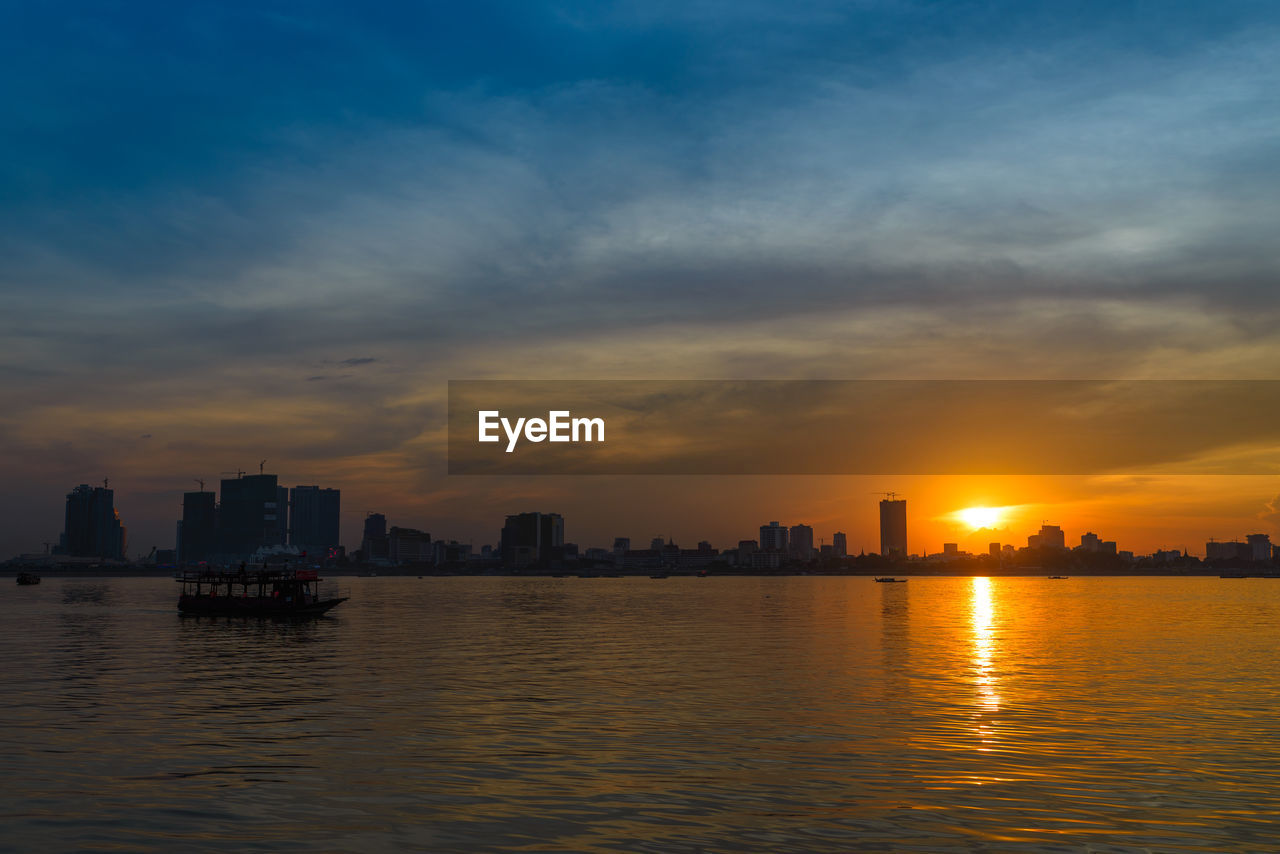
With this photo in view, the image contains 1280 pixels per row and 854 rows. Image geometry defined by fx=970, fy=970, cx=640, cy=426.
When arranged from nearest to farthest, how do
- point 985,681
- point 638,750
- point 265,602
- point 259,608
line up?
point 638,750, point 985,681, point 259,608, point 265,602

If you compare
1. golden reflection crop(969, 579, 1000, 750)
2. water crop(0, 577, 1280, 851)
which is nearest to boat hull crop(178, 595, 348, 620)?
water crop(0, 577, 1280, 851)

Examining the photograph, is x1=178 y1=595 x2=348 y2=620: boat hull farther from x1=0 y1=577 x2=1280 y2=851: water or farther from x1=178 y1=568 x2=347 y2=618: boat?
x1=0 y1=577 x2=1280 y2=851: water

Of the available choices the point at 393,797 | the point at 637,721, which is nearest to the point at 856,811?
the point at 393,797

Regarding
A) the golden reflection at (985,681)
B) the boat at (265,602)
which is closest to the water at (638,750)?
the golden reflection at (985,681)

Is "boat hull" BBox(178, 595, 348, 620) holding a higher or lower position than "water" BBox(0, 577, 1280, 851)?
lower

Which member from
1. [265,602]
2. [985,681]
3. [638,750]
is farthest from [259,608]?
[638,750]

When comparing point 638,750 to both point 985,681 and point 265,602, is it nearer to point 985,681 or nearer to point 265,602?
point 985,681

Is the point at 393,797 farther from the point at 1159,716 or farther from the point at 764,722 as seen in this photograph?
the point at 1159,716

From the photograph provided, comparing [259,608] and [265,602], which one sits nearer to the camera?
[259,608]

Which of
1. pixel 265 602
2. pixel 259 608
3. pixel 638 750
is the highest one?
pixel 638 750

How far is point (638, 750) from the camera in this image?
36031 mm

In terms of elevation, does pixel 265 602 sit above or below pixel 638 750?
below

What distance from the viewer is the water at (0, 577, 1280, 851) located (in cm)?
2520

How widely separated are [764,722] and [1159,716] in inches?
731
